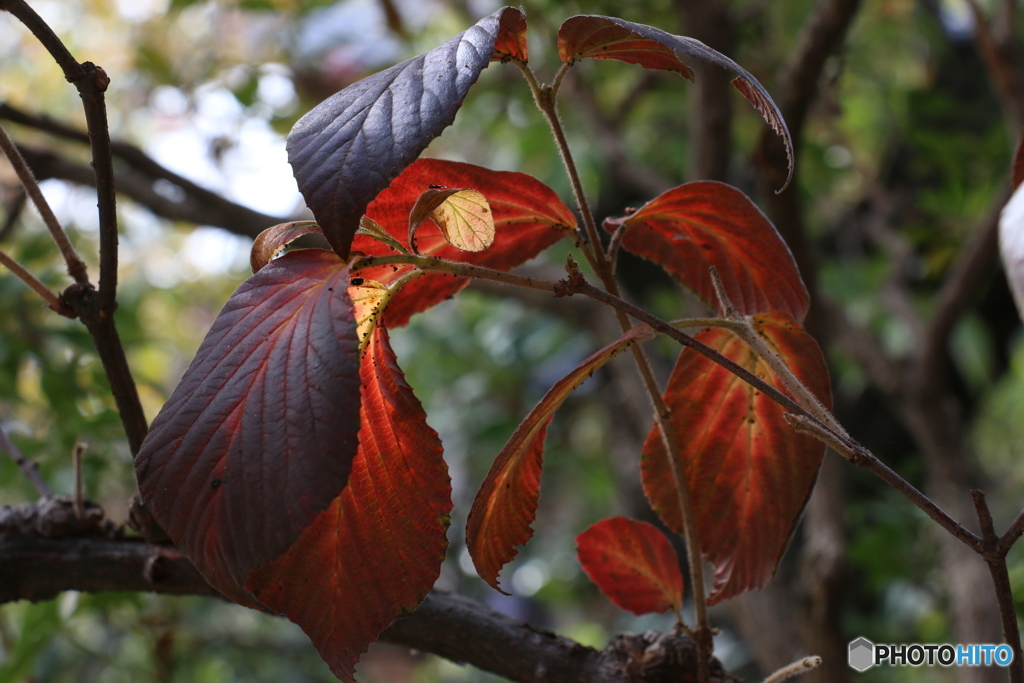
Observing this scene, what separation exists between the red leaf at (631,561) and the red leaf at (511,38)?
0.26 meters

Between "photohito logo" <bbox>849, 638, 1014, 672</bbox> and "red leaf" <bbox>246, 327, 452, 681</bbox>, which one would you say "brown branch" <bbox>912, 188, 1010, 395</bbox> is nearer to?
"photohito logo" <bbox>849, 638, 1014, 672</bbox>

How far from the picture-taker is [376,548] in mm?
342

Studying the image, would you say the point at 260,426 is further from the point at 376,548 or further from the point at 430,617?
the point at 430,617

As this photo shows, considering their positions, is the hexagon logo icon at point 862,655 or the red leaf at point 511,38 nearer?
the red leaf at point 511,38

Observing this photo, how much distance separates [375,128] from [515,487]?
0.58ft

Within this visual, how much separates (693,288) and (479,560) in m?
0.20

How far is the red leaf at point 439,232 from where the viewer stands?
383 mm

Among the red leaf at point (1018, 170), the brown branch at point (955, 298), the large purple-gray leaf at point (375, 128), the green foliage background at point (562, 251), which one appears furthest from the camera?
the green foliage background at point (562, 251)

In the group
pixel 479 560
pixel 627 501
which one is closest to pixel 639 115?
pixel 627 501

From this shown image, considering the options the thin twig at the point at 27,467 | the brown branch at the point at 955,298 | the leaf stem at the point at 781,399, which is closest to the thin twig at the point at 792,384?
the leaf stem at the point at 781,399

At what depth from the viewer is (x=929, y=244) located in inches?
63.5

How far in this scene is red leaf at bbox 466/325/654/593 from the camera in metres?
0.35

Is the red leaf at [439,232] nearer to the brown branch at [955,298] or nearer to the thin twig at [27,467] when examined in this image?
the thin twig at [27,467]

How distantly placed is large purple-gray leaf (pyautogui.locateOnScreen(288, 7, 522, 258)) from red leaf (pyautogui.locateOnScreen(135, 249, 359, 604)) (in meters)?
0.04
